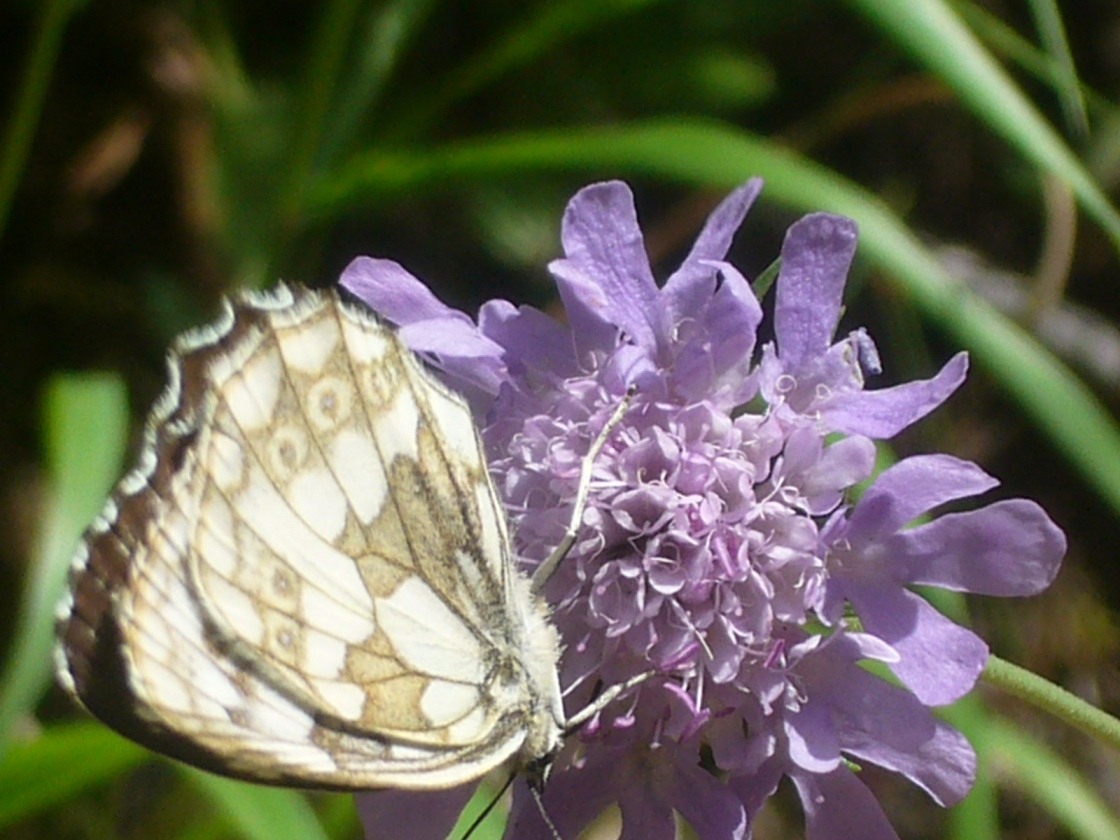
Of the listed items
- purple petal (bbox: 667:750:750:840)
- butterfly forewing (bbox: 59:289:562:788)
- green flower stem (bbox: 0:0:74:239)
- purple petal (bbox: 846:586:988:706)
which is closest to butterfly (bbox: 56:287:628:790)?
butterfly forewing (bbox: 59:289:562:788)

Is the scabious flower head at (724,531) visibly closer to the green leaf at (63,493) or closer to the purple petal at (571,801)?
the purple petal at (571,801)

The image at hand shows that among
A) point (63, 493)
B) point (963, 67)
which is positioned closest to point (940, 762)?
point (963, 67)

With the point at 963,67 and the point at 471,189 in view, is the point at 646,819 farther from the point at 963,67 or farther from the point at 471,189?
the point at 471,189

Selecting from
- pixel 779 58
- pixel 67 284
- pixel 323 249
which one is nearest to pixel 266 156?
pixel 323 249

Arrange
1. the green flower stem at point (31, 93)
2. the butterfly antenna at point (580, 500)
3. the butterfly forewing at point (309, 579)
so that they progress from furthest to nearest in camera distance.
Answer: the green flower stem at point (31, 93) → the butterfly antenna at point (580, 500) → the butterfly forewing at point (309, 579)

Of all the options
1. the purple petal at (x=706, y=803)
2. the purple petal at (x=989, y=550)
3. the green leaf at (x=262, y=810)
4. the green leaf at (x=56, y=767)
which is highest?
the purple petal at (x=989, y=550)

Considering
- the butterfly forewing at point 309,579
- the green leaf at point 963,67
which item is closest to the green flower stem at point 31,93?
the butterfly forewing at point 309,579

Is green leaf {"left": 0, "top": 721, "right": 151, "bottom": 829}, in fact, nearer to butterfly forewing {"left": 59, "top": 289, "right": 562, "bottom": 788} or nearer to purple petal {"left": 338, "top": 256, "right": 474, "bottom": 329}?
butterfly forewing {"left": 59, "top": 289, "right": 562, "bottom": 788}
